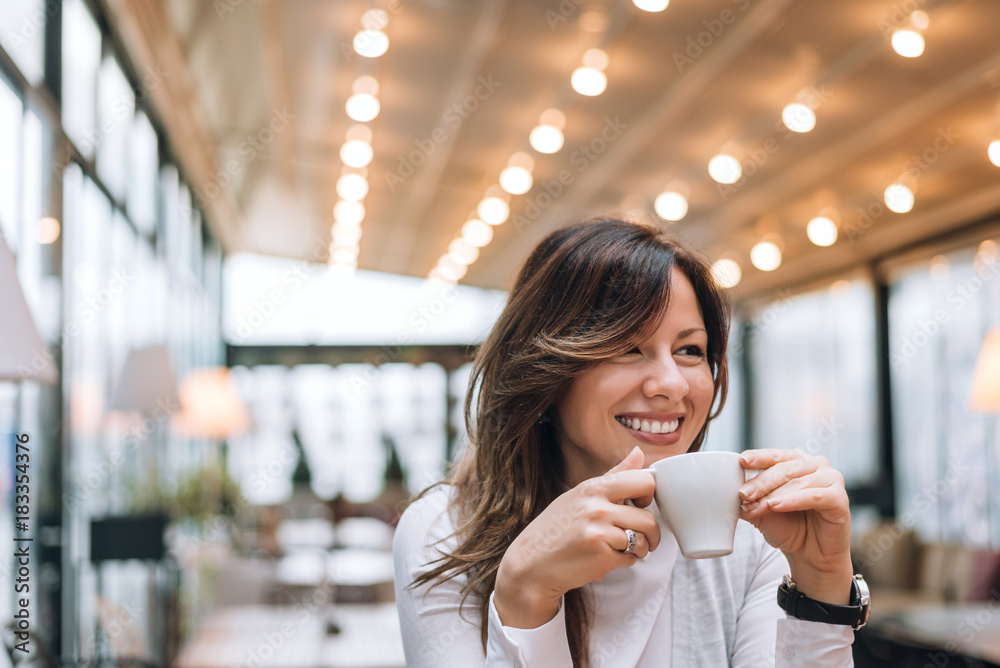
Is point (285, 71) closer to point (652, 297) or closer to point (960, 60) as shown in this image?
point (960, 60)

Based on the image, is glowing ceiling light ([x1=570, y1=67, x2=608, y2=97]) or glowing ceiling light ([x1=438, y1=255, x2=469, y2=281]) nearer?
glowing ceiling light ([x1=570, y1=67, x2=608, y2=97])

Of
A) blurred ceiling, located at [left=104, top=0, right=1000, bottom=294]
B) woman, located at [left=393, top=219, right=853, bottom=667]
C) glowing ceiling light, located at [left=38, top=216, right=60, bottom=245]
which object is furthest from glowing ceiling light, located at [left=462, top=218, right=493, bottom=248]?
woman, located at [left=393, top=219, right=853, bottom=667]

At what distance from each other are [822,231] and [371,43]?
4361mm

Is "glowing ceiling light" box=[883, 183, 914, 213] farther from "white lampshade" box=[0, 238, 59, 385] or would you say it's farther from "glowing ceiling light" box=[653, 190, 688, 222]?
"white lampshade" box=[0, 238, 59, 385]

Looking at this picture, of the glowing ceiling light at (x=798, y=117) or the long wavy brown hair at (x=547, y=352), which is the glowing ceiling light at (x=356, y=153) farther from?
the long wavy brown hair at (x=547, y=352)

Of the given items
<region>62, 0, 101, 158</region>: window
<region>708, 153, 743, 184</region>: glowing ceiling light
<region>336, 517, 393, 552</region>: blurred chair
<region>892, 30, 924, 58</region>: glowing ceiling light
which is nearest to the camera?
<region>62, 0, 101, 158</region>: window

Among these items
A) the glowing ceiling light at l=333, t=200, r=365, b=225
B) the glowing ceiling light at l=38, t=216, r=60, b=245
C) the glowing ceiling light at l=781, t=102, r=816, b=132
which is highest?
the glowing ceiling light at l=333, t=200, r=365, b=225

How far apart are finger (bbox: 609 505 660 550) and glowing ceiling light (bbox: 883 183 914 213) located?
19.5ft

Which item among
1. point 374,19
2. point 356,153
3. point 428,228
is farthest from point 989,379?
point 428,228

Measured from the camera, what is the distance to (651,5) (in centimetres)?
400

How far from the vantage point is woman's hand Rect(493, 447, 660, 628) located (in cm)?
92

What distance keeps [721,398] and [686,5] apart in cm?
314

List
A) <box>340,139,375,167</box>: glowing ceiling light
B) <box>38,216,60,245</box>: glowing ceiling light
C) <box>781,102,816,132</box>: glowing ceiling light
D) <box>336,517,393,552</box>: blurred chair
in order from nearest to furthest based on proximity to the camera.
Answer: <box>38,216,60,245</box>: glowing ceiling light, <box>781,102,816,132</box>: glowing ceiling light, <box>340,139,375,167</box>: glowing ceiling light, <box>336,517,393,552</box>: blurred chair

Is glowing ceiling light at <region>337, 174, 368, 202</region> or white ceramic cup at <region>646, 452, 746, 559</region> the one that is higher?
glowing ceiling light at <region>337, 174, 368, 202</region>
